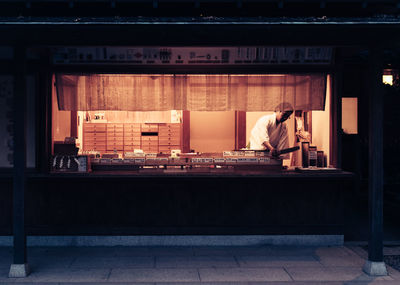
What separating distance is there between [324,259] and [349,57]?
14.5 ft

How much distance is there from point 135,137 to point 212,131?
239cm

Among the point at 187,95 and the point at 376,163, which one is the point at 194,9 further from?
the point at 376,163

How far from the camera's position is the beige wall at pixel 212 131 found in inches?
504

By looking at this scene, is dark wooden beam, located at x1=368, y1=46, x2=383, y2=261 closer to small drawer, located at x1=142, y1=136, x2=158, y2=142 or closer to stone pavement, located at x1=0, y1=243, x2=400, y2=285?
stone pavement, located at x1=0, y1=243, x2=400, y2=285

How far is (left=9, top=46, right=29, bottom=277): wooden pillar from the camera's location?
6.59 meters

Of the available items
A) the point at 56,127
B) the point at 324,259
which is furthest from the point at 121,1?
the point at 324,259

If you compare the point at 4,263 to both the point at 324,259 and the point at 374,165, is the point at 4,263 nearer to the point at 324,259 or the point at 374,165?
the point at 324,259

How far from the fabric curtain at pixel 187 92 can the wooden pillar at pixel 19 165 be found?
67.0 inches

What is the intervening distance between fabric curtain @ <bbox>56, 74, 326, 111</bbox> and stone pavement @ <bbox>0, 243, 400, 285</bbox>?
9.22 ft

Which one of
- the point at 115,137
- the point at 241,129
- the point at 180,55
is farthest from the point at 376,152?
the point at 115,137

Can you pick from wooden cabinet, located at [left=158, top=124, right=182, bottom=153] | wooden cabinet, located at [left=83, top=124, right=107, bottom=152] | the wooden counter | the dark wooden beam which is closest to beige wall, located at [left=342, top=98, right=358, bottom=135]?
the wooden counter

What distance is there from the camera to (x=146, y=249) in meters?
8.06

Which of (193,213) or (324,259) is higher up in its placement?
(193,213)

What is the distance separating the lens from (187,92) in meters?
8.48
